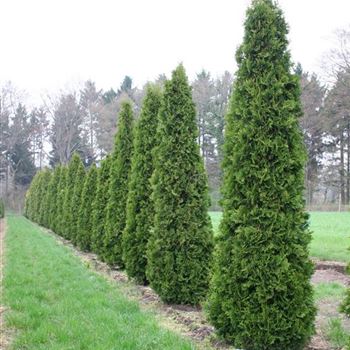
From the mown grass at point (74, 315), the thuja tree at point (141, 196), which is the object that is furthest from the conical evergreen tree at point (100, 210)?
the thuja tree at point (141, 196)

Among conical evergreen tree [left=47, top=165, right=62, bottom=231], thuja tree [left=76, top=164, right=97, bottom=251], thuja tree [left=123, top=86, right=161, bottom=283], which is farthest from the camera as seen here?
conical evergreen tree [left=47, top=165, right=62, bottom=231]

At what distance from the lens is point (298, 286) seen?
504 cm

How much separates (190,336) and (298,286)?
5.12 ft

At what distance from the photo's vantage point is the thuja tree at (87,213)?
1569cm

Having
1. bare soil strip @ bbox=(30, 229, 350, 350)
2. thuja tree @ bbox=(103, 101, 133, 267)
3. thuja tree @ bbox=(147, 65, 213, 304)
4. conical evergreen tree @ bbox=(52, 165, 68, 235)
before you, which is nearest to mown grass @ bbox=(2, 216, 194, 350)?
bare soil strip @ bbox=(30, 229, 350, 350)

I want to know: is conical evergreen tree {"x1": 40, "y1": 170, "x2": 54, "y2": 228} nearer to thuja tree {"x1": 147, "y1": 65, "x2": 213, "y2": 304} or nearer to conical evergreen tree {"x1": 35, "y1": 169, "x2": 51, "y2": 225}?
conical evergreen tree {"x1": 35, "y1": 169, "x2": 51, "y2": 225}

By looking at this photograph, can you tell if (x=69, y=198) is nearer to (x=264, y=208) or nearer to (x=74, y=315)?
(x=74, y=315)

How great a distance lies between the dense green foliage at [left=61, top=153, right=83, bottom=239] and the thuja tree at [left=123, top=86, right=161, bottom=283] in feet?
30.6

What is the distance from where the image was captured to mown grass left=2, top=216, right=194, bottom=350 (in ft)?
16.9

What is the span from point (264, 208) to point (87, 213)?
39.0 ft

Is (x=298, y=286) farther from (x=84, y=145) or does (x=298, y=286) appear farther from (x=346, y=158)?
(x=84, y=145)

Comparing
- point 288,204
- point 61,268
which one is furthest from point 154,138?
point 288,204

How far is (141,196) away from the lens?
962cm

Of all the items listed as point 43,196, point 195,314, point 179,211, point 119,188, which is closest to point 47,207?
point 43,196
